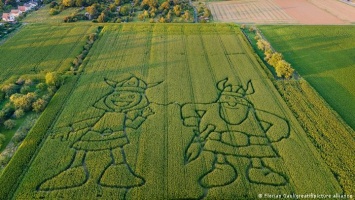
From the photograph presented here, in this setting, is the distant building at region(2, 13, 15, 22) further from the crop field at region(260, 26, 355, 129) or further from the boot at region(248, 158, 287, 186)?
the boot at region(248, 158, 287, 186)

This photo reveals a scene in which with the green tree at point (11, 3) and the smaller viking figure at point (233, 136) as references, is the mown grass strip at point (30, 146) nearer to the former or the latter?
the smaller viking figure at point (233, 136)

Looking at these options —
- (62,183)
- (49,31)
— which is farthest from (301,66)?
(49,31)

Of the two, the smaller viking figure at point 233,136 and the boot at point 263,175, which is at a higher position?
the smaller viking figure at point 233,136

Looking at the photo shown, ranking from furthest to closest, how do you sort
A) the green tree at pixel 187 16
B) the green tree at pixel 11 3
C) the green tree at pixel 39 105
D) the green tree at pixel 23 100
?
the green tree at pixel 11 3 → the green tree at pixel 187 16 → the green tree at pixel 23 100 → the green tree at pixel 39 105

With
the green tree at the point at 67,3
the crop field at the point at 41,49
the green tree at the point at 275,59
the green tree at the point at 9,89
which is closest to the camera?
the green tree at the point at 9,89

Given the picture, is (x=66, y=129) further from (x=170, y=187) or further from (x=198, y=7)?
(x=198, y=7)

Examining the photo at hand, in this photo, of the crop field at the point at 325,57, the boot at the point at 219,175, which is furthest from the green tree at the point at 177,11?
the boot at the point at 219,175
